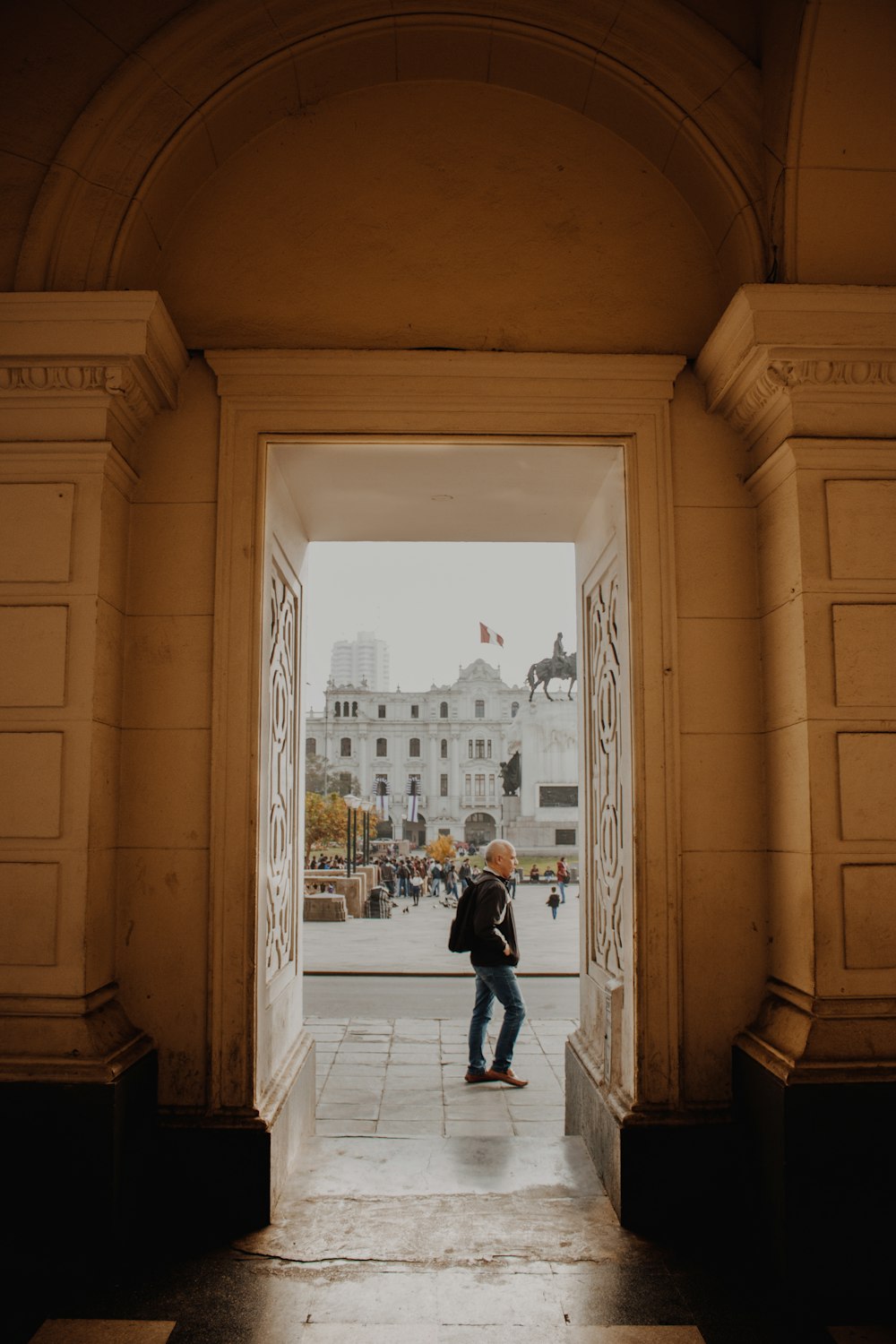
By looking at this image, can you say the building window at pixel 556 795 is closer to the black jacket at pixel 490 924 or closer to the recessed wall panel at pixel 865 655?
the black jacket at pixel 490 924

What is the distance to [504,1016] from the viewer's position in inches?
269

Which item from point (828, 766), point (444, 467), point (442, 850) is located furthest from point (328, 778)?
point (828, 766)

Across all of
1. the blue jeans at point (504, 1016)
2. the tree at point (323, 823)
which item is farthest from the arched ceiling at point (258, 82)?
the tree at point (323, 823)

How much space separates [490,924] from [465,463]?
135 inches

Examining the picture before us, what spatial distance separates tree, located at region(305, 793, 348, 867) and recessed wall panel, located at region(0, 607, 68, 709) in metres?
46.8

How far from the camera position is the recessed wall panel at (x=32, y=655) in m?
3.59

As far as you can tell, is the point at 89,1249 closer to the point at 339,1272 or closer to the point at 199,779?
the point at 339,1272

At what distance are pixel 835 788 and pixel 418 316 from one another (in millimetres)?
2575

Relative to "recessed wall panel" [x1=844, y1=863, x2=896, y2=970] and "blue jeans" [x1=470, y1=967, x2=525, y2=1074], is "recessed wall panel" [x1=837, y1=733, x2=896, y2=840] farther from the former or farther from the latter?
"blue jeans" [x1=470, y1=967, x2=525, y2=1074]

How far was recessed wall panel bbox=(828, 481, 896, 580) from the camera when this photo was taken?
3576 mm

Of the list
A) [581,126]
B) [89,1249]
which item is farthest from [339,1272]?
[581,126]

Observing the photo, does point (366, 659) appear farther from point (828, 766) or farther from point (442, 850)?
point (828, 766)

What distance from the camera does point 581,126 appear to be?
13.9ft

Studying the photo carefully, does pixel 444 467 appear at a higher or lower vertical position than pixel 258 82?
lower
